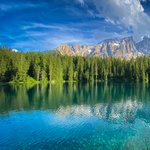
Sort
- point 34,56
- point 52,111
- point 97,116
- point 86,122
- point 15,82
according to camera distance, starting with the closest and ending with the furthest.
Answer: point 86,122, point 97,116, point 52,111, point 15,82, point 34,56

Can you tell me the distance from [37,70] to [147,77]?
3314 inches

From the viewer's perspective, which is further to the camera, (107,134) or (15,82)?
(15,82)

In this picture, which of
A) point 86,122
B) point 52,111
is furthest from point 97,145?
point 52,111

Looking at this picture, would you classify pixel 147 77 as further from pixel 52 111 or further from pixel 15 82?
pixel 52 111

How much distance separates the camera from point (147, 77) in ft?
652

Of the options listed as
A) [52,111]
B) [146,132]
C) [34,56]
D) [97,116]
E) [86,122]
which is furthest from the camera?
[34,56]

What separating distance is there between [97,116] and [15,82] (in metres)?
112

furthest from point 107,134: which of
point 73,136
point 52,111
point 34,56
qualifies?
point 34,56

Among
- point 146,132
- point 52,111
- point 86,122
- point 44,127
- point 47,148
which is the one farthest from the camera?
point 52,111

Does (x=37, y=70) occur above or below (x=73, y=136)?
above

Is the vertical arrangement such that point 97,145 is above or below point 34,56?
below

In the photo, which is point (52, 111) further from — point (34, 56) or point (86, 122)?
point (34, 56)

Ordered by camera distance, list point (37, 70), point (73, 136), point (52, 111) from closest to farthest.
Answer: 1. point (73, 136)
2. point (52, 111)
3. point (37, 70)

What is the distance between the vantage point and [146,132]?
41312 mm
